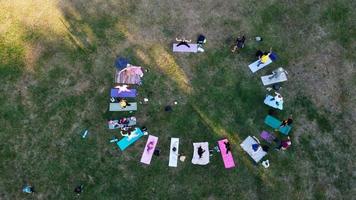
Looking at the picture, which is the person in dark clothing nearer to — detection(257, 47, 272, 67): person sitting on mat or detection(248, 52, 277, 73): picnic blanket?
detection(248, 52, 277, 73): picnic blanket

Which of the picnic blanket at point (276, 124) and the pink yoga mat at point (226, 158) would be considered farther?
the picnic blanket at point (276, 124)

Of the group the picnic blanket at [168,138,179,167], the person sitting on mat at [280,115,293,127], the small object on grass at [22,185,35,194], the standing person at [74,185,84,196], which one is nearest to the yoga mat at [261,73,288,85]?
the person sitting on mat at [280,115,293,127]

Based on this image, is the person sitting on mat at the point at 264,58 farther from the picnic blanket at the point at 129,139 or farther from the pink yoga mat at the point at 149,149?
the picnic blanket at the point at 129,139

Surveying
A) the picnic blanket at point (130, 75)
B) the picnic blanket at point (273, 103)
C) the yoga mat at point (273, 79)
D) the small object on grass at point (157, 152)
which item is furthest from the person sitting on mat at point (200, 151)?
the yoga mat at point (273, 79)

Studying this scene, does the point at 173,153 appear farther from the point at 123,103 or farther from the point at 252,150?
the point at 252,150

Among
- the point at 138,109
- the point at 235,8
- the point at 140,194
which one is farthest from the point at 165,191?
the point at 235,8

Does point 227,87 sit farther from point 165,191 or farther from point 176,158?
point 165,191
